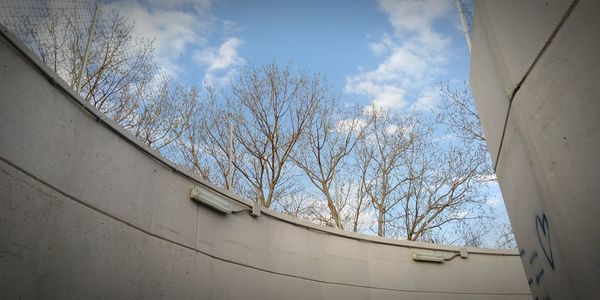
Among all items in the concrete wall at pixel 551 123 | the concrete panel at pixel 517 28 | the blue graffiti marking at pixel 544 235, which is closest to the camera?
the concrete wall at pixel 551 123

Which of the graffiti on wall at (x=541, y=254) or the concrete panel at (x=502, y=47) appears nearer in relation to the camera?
the concrete panel at (x=502, y=47)

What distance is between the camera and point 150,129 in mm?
9586

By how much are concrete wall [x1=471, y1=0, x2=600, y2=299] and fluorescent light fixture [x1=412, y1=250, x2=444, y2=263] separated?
4476mm

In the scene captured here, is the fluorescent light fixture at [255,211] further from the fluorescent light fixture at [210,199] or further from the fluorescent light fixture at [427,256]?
the fluorescent light fixture at [427,256]

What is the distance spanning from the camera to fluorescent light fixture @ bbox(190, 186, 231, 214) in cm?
480

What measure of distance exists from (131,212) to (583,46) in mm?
3825

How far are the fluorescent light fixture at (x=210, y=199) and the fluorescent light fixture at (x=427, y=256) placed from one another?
438 cm

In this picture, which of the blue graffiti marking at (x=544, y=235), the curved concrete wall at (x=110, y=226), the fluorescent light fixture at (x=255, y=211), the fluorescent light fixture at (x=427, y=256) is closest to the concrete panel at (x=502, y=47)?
the blue graffiti marking at (x=544, y=235)

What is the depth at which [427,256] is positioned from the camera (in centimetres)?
782

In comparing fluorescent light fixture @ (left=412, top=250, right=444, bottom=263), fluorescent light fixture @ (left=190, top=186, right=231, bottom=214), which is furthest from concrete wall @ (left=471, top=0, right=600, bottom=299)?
fluorescent light fixture @ (left=412, top=250, right=444, bottom=263)

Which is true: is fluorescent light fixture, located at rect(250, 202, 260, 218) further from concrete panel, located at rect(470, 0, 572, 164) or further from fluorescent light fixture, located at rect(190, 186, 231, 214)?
concrete panel, located at rect(470, 0, 572, 164)

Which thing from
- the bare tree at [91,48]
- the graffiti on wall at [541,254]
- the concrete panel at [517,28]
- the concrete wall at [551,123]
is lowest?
the graffiti on wall at [541,254]

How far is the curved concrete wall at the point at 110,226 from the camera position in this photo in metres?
2.79

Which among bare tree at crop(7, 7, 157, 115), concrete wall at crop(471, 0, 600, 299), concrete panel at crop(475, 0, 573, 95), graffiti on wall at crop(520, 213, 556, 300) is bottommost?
graffiti on wall at crop(520, 213, 556, 300)
